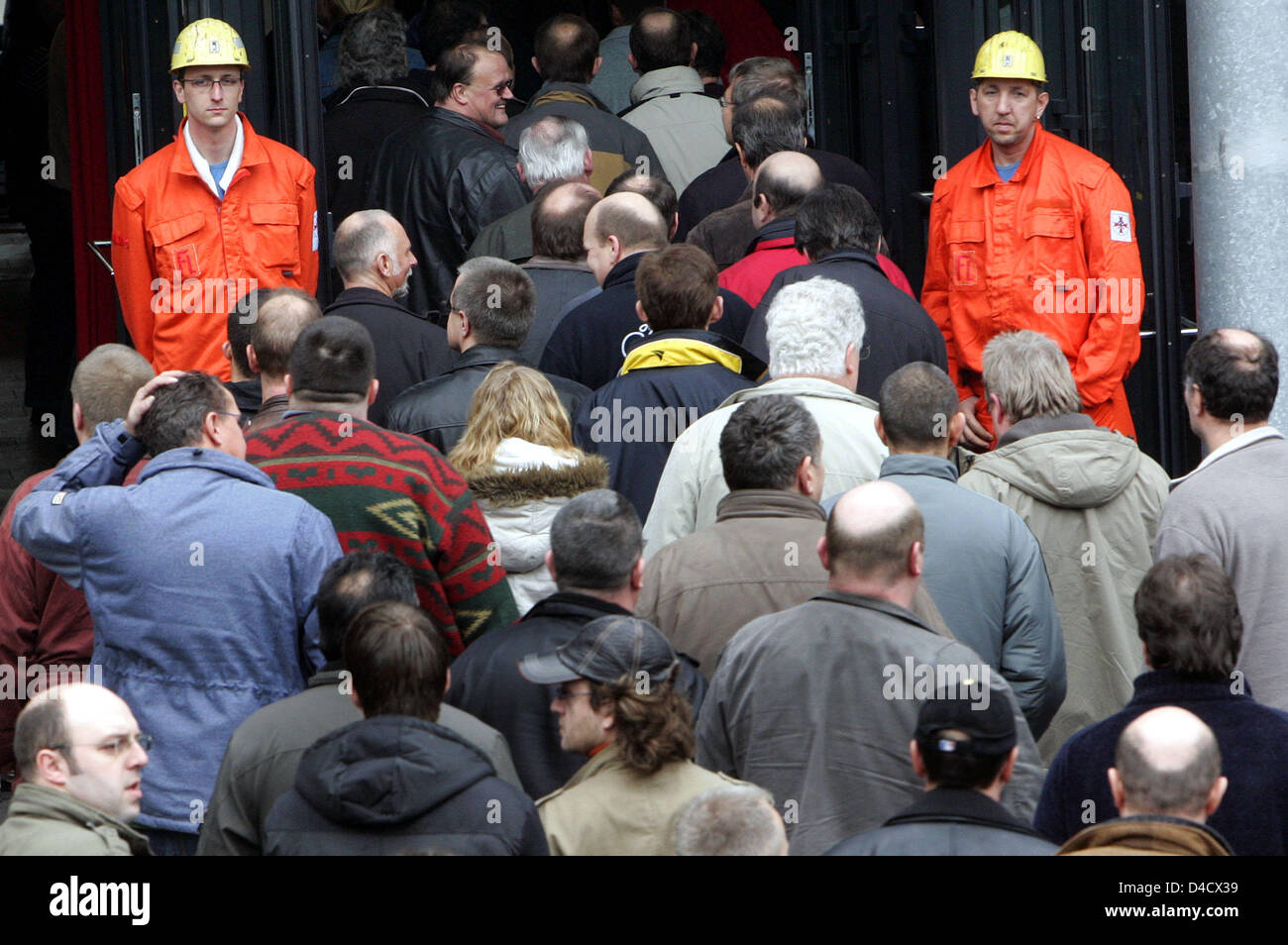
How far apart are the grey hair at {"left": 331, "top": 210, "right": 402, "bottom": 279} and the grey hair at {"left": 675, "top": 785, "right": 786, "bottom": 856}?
3.32m

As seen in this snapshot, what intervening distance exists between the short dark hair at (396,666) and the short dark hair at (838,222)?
269cm

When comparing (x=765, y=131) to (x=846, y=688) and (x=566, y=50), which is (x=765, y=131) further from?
(x=846, y=688)

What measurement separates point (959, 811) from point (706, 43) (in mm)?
5824

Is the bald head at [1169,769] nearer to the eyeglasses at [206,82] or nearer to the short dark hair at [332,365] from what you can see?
the short dark hair at [332,365]

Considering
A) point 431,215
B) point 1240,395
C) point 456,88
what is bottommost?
point 1240,395

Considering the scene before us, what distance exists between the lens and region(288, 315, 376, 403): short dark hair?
4953 mm

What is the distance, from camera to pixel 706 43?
8.72 meters

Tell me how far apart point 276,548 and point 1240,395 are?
242cm

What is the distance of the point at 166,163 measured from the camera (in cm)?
712

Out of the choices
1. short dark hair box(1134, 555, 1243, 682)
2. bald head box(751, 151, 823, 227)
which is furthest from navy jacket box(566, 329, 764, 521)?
short dark hair box(1134, 555, 1243, 682)

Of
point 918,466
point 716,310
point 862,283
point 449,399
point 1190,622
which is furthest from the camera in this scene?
point 862,283

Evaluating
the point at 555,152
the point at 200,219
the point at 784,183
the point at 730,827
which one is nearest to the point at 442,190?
the point at 555,152

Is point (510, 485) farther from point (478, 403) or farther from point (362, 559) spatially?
point (362, 559)

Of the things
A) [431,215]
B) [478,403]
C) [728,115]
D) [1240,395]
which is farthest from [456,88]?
[1240,395]
